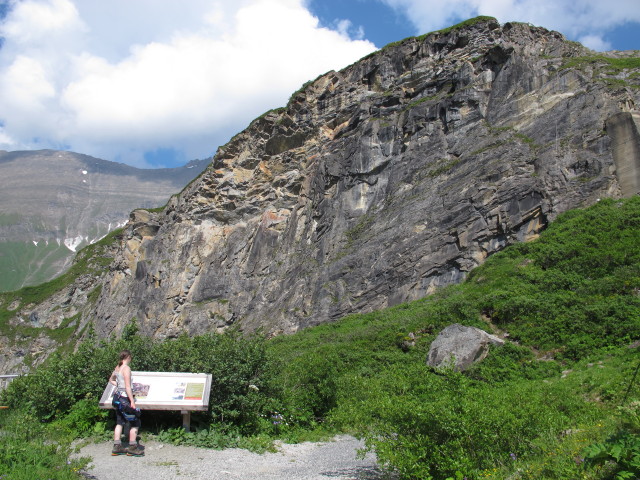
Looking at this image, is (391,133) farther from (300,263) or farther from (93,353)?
(93,353)

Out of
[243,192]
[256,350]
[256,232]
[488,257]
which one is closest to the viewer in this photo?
[256,350]

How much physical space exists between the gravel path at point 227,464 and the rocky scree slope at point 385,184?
813 inches

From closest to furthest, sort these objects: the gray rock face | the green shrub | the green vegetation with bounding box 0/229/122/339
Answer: the green shrub
the gray rock face
the green vegetation with bounding box 0/229/122/339

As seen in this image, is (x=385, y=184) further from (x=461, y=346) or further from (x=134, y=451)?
(x=134, y=451)

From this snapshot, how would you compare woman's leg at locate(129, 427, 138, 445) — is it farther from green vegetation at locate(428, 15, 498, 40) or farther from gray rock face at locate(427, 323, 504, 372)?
green vegetation at locate(428, 15, 498, 40)

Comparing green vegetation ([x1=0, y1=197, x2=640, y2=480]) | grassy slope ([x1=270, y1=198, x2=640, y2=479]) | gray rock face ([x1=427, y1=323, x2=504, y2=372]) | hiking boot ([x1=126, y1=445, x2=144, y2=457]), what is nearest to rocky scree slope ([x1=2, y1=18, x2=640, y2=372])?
grassy slope ([x1=270, y1=198, x2=640, y2=479])

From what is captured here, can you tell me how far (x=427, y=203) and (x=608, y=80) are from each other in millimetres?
13210

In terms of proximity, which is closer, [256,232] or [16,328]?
[256,232]

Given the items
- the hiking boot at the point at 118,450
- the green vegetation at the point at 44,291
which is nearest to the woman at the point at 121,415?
the hiking boot at the point at 118,450

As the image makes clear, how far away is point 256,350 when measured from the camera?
40.1 ft

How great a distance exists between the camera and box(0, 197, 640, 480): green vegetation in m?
7.02

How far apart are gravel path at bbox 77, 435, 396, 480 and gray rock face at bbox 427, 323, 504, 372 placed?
22.1 feet

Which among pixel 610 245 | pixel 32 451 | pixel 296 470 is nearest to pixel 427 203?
pixel 610 245

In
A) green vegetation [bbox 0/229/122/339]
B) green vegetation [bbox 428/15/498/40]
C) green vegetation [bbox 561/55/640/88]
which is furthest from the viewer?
green vegetation [bbox 0/229/122/339]
